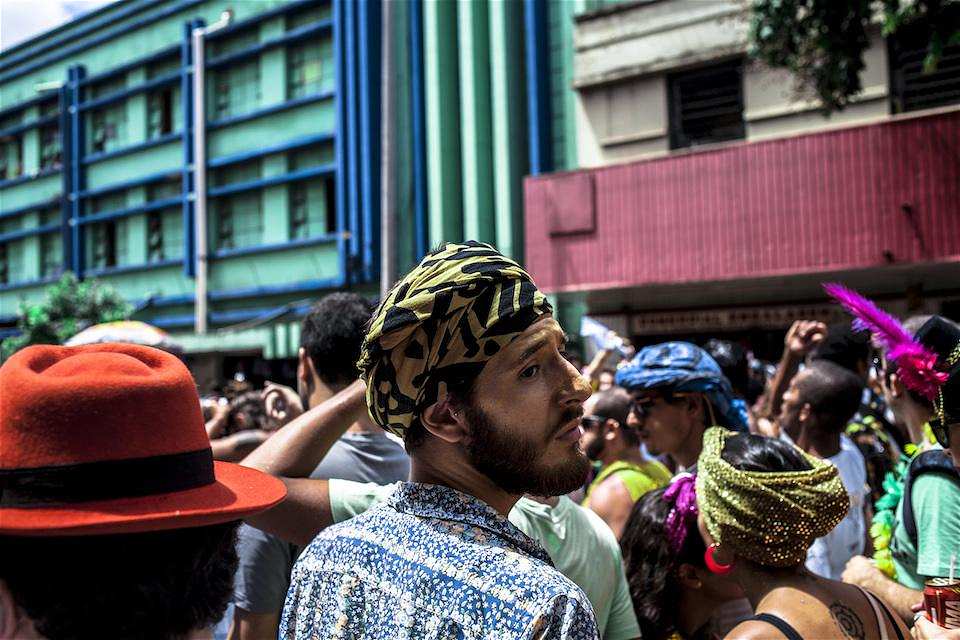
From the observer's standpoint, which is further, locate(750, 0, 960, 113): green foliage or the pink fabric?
locate(750, 0, 960, 113): green foliage

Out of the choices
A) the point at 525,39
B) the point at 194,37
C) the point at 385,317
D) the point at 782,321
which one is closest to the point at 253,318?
the point at 194,37

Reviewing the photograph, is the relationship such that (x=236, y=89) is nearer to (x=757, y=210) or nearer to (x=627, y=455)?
(x=757, y=210)

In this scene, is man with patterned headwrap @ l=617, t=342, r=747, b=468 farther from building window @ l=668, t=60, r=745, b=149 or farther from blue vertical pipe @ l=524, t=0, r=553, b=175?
blue vertical pipe @ l=524, t=0, r=553, b=175

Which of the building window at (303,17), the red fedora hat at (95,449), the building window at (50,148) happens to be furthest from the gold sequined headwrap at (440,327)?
the building window at (50,148)

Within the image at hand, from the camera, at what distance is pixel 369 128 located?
19781mm

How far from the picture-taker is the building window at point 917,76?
503 inches

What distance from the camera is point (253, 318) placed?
22.1 m

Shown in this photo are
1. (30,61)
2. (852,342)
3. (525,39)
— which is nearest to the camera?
(852,342)

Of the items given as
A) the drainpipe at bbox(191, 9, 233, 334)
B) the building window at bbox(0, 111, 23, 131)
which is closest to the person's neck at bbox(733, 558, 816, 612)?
the drainpipe at bbox(191, 9, 233, 334)

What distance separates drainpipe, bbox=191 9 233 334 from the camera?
22281 mm

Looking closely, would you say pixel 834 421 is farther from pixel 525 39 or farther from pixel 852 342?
pixel 525 39

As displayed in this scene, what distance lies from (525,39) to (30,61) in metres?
19.1

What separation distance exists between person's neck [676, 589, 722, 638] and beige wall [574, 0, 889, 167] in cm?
1176

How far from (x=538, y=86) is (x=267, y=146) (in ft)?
24.9
